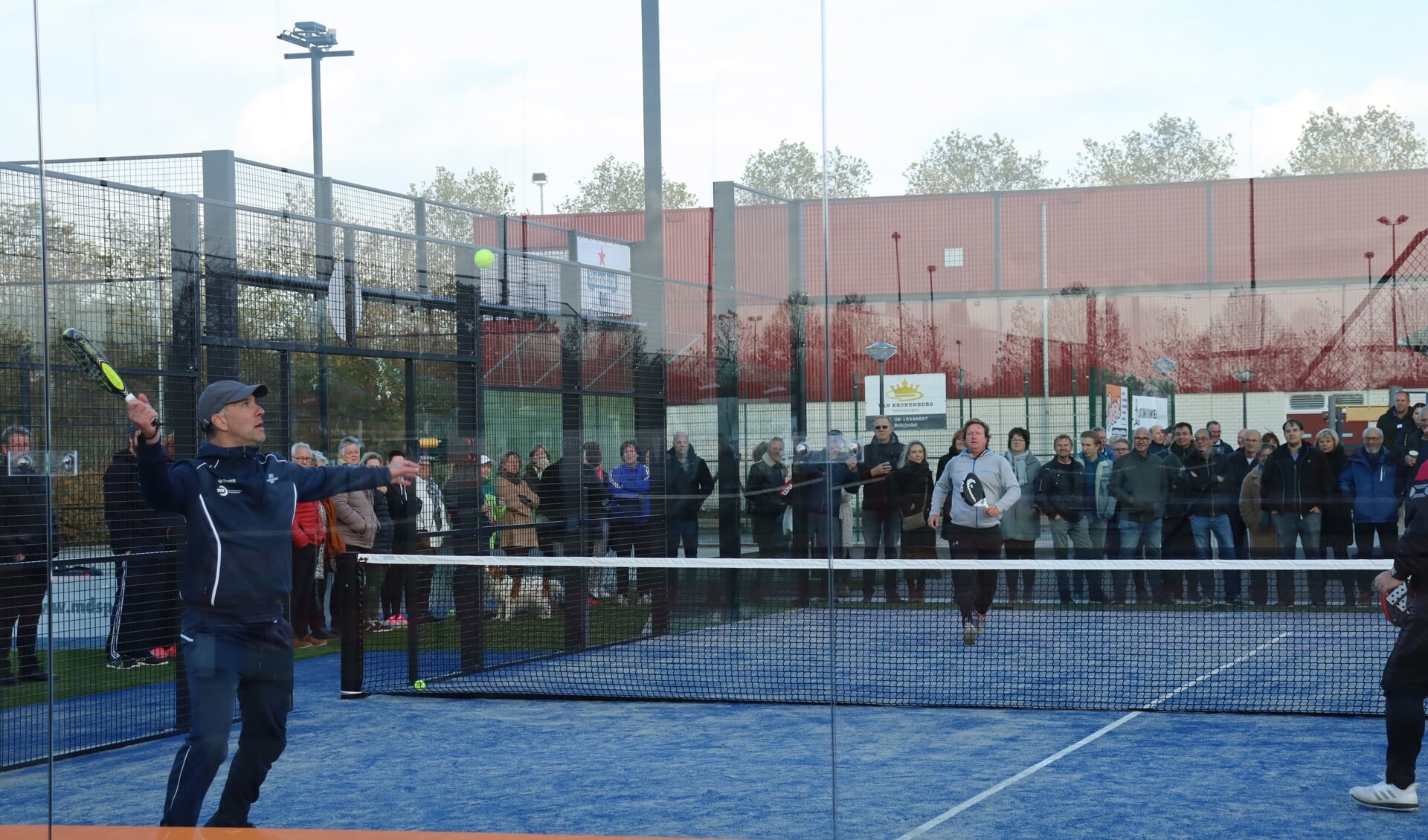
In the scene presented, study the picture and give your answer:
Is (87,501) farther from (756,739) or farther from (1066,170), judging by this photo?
(1066,170)

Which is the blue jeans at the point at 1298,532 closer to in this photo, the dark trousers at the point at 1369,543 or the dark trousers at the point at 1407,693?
the dark trousers at the point at 1369,543

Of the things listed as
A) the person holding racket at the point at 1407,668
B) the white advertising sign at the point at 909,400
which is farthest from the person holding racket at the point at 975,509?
the person holding racket at the point at 1407,668

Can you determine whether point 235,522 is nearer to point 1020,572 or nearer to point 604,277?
point 604,277

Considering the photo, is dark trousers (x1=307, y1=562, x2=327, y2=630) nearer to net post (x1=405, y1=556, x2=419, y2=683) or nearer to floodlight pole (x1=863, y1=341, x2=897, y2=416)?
net post (x1=405, y1=556, x2=419, y2=683)

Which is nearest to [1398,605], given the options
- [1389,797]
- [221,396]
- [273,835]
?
[1389,797]

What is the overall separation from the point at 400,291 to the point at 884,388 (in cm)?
391

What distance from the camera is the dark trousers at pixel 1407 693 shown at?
4.58 meters

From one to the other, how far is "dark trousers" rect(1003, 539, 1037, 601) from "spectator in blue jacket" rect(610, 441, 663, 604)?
253 centimetres

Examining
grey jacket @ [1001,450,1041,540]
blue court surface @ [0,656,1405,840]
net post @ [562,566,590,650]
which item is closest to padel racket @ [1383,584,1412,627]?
blue court surface @ [0,656,1405,840]

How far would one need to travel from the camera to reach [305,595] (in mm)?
8953

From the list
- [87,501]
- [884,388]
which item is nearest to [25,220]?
[87,501]

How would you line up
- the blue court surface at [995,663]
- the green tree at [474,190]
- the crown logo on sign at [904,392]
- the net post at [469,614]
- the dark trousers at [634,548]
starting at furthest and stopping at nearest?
1. the crown logo on sign at [904,392]
2. the dark trousers at [634,548]
3. the net post at [469,614]
4. the blue court surface at [995,663]
5. the green tree at [474,190]

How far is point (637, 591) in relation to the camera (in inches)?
374

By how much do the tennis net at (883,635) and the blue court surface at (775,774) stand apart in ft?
1.36
